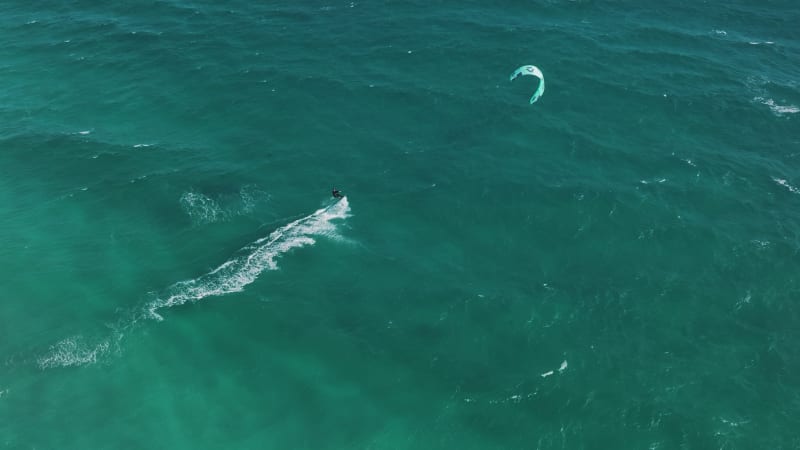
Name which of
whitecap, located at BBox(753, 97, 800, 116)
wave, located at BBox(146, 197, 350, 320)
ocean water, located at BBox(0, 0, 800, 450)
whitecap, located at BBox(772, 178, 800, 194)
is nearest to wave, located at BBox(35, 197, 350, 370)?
wave, located at BBox(146, 197, 350, 320)

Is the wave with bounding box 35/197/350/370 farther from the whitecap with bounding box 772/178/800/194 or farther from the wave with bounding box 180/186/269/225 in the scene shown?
the whitecap with bounding box 772/178/800/194

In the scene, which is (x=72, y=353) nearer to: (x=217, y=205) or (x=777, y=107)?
(x=217, y=205)

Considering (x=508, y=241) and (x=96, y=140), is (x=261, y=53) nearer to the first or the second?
(x=96, y=140)

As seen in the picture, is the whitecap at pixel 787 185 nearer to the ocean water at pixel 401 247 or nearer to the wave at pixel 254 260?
the ocean water at pixel 401 247

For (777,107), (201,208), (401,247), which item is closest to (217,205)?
(201,208)

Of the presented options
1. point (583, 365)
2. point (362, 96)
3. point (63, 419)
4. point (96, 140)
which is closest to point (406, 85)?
point (362, 96)

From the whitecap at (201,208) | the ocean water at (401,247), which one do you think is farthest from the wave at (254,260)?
the whitecap at (201,208)
